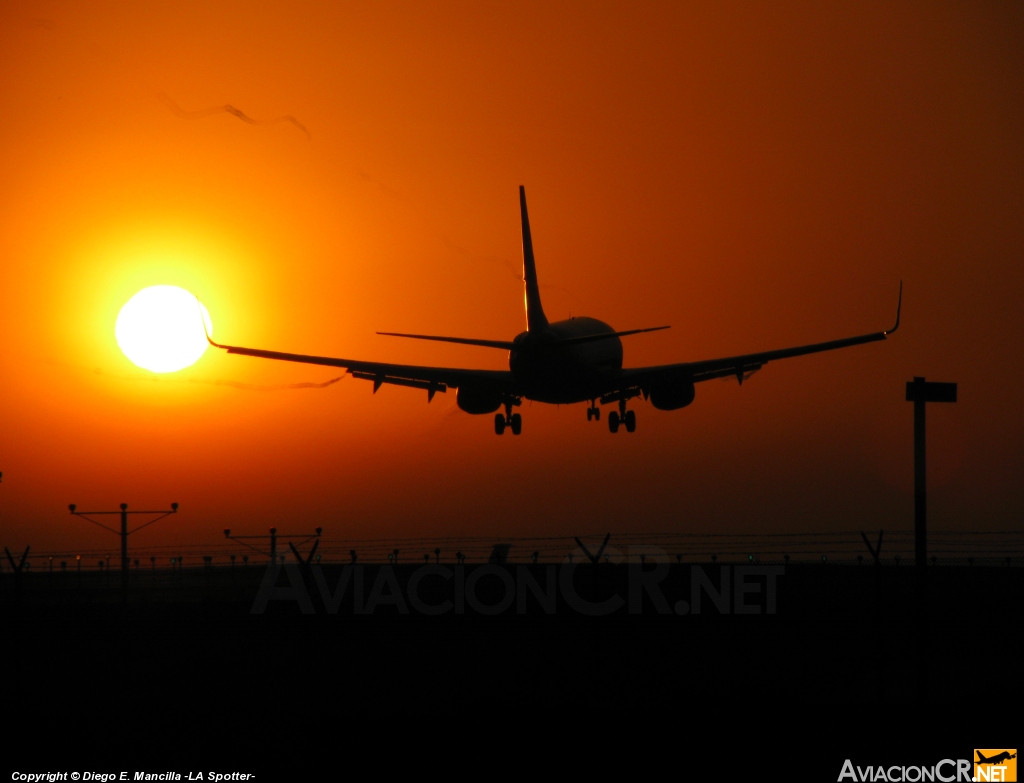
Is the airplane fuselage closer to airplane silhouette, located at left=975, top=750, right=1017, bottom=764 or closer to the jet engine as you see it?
the jet engine

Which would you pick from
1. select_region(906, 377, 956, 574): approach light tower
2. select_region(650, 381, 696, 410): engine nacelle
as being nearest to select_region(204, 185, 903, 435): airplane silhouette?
select_region(650, 381, 696, 410): engine nacelle

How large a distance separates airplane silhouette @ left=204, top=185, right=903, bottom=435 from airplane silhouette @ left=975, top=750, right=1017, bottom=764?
3025 centimetres

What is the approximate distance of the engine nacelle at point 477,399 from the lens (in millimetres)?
59812

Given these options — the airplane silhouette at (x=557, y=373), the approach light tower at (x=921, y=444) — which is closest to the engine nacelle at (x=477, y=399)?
the airplane silhouette at (x=557, y=373)

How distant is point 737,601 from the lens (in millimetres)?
54969

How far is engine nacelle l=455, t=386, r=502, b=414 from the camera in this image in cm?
5981

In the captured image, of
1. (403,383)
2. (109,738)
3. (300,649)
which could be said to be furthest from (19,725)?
(403,383)

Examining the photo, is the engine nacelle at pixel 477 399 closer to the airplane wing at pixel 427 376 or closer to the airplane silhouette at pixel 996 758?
the airplane wing at pixel 427 376

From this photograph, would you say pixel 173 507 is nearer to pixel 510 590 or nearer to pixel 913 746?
pixel 510 590

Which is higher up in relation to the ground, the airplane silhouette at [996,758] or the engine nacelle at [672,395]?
the engine nacelle at [672,395]

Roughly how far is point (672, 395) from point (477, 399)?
10092 millimetres

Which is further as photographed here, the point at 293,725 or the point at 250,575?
the point at 250,575

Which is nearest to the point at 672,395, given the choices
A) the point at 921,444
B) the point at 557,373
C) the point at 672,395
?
the point at 672,395

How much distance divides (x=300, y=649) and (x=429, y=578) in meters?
37.5
